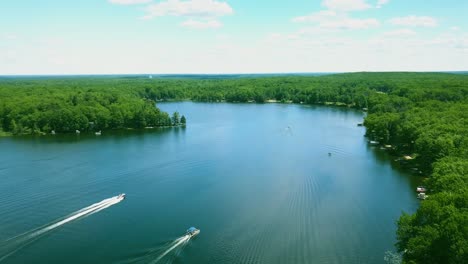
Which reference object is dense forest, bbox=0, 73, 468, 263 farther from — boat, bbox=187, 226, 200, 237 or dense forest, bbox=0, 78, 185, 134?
boat, bbox=187, 226, 200, 237

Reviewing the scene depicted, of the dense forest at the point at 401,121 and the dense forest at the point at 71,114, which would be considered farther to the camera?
the dense forest at the point at 71,114

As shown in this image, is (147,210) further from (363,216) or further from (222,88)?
(222,88)

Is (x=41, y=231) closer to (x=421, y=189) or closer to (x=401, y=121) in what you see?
(x=421, y=189)

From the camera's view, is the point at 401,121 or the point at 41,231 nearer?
the point at 41,231

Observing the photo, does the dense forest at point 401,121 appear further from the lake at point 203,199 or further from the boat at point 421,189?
the lake at point 203,199

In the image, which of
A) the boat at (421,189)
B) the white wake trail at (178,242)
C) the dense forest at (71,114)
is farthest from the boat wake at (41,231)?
the dense forest at (71,114)

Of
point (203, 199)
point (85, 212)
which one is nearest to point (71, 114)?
point (85, 212)
